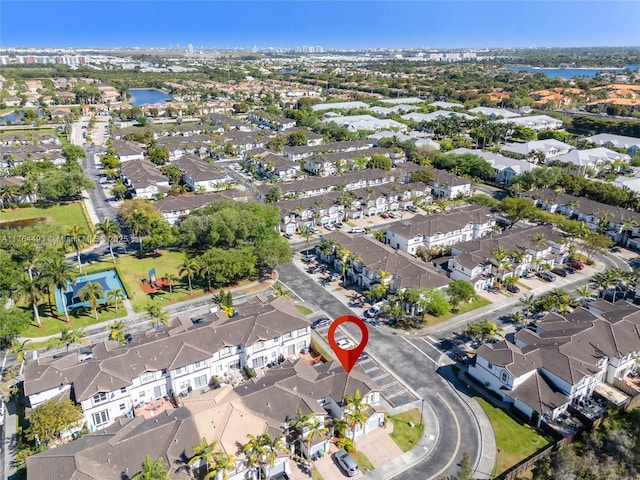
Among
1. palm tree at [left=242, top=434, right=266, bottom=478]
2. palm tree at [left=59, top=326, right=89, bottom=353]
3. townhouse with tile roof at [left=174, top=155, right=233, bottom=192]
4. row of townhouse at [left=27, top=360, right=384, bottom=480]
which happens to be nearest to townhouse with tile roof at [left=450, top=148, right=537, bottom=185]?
townhouse with tile roof at [left=174, top=155, right=233, bottom=192]

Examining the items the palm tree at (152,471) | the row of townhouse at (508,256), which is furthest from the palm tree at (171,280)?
the row of townhouse at (508,256)

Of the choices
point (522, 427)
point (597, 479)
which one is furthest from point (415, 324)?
point (597, 479)

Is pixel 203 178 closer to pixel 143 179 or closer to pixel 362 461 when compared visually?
pixel 143 179

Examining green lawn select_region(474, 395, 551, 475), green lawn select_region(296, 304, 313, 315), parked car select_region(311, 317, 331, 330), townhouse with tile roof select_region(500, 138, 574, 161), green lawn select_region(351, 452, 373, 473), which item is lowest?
green lawn select_region(474, 395, 551, 475)

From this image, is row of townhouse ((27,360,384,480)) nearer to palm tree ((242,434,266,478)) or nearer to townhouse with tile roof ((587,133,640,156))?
palm tree ((242,434,266,478))

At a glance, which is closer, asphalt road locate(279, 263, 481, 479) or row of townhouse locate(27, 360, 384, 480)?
row of townhouse locate(27, 360, 384, 480)

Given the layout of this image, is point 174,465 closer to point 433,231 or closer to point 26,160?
point 433,231

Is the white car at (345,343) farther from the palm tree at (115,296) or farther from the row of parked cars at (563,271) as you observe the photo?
the row of parked cars at (563,271)

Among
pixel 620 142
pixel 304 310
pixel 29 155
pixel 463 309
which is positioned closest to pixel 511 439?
pixel 463 309
